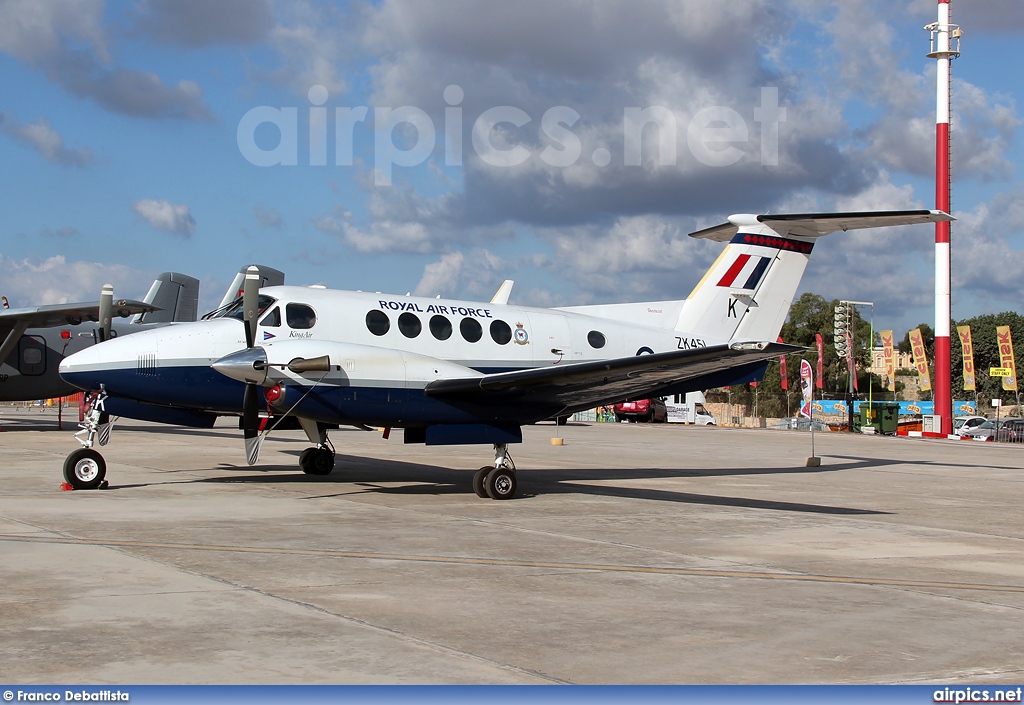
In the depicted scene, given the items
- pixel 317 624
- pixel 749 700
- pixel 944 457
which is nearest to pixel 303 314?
pixel 317 624

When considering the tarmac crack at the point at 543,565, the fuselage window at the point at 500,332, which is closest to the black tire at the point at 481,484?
the fuselage window at the point at 500,332

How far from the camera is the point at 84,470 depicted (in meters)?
13.3

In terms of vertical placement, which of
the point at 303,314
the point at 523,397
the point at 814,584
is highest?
the point at 303,314

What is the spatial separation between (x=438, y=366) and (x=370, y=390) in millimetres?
1143

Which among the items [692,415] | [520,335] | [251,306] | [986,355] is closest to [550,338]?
[520,335]

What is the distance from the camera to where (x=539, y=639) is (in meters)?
5.72

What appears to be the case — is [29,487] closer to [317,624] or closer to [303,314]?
[303,314]

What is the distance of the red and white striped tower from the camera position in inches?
1836

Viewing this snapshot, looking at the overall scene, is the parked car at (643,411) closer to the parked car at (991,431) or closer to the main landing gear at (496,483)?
the parked car at (991,431)

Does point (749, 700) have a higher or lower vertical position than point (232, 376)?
lower

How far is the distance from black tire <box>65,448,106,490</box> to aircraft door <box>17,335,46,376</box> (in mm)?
18116

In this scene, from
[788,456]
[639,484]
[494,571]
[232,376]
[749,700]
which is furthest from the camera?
[788,456]

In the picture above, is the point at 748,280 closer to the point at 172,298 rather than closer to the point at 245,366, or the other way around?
the point at 245,366

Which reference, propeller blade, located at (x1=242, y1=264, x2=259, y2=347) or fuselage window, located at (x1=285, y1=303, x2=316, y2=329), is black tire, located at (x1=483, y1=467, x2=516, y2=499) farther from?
propeller blade, located at (x1=242, y1=264, x2=259, y2=347)
